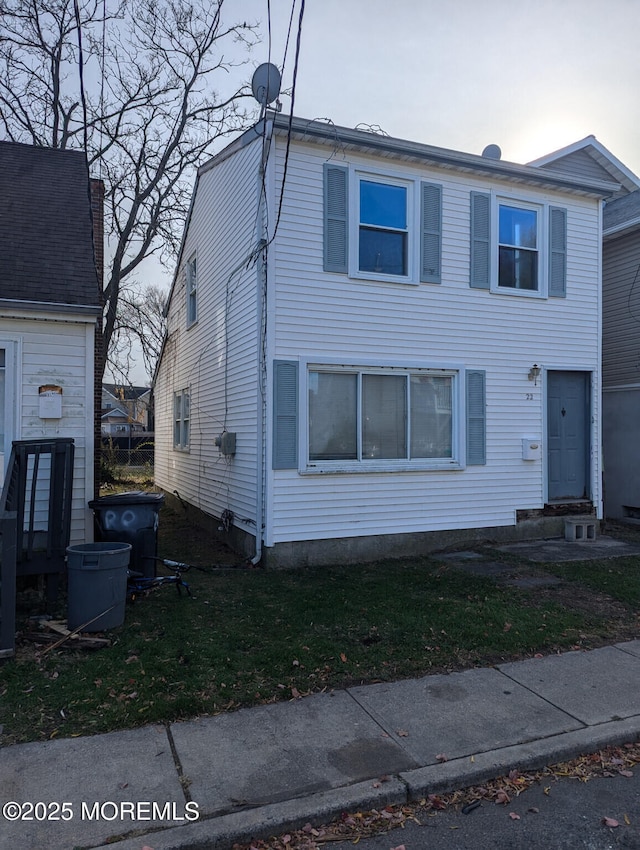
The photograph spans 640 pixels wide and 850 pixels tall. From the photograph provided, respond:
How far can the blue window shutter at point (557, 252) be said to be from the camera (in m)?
9.90

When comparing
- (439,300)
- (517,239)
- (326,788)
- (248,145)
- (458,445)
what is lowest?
(326,788)

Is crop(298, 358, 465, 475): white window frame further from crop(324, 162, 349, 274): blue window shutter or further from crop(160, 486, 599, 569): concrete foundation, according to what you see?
crop(324, 162, 349, 274): blue window shutter

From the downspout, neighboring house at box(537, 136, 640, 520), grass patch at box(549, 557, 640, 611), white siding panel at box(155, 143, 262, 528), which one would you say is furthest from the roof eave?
grass patch at box(549, 557, 640, 611)

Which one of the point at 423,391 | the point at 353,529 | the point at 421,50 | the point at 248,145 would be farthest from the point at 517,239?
the point at 353,529

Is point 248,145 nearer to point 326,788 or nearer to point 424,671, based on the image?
point 424,671

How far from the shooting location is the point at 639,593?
270 inches

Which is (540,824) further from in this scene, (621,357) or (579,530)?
(621,357)

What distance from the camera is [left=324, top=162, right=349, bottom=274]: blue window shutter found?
8.38 m

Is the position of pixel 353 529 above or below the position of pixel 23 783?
above

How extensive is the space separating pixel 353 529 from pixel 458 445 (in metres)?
2.12

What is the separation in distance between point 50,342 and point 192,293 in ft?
18.4

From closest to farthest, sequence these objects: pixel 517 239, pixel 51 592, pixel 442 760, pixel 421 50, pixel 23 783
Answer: pixel 23 783 < pixel 442 760 < pixel 51 592 < pixel 421 50 < pixel 517 239

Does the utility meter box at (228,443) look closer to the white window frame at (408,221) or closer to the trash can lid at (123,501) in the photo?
the trash can lid at (123,501)

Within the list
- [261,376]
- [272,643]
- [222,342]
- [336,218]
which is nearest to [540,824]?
[272,643]
